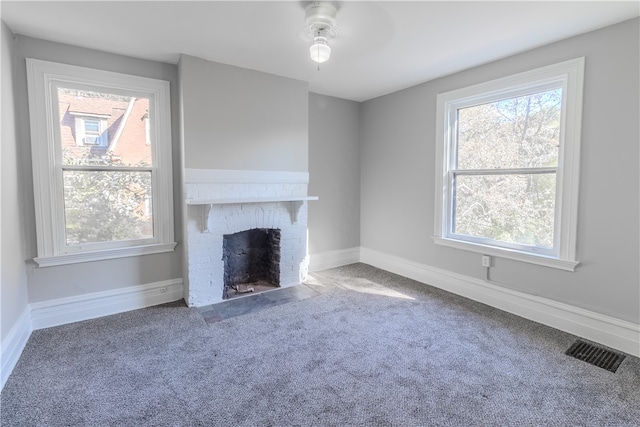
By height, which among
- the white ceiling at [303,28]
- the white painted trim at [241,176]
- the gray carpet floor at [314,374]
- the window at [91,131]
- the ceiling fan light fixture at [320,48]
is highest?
the white ceiling at [303,28]

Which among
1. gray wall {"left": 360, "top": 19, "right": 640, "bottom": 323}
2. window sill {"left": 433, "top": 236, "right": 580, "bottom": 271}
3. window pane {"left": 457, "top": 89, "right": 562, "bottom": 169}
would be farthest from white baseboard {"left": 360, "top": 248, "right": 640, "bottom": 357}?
window pane {"left": 457, "top": 89, "right": 562, "bottom": 169}

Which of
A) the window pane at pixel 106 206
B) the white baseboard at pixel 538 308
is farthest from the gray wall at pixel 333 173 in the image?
the window pane at pixel 106 206

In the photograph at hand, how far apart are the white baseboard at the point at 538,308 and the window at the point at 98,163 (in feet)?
9.67

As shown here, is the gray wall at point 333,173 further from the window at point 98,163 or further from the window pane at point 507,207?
the window at point 98,163

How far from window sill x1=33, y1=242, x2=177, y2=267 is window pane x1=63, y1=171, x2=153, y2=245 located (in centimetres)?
11

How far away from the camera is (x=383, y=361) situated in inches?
88.0

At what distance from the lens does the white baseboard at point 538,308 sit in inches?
93.6

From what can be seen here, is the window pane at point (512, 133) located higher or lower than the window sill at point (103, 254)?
higher

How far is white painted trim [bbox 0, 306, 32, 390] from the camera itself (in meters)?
2.01

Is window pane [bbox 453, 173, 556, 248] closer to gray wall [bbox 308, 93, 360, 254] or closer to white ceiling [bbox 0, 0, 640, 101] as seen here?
white ceiling [bbox 0, 0, 640, 101]

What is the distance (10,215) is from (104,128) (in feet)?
3.38

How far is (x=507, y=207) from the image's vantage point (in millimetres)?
3113

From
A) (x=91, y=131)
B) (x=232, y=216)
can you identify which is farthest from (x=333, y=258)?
(x=91, y=131)

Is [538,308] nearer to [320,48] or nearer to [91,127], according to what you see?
[320,48]
